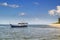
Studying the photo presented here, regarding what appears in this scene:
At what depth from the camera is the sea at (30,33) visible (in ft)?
7.82

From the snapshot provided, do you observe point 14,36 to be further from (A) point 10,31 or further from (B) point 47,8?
(B) point 47,8

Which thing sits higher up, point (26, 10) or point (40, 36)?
point (26, 10)

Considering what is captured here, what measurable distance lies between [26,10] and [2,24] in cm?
47

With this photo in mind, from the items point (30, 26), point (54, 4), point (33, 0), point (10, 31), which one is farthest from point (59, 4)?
point (10, 31)

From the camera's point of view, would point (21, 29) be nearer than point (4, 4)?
No

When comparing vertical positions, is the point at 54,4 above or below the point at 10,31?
above

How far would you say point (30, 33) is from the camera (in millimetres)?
2480

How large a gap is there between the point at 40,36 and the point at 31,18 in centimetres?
35

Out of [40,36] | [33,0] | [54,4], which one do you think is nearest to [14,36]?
[40,36]

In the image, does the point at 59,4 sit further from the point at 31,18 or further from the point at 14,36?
the point at 14,36

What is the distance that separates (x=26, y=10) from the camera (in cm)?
243

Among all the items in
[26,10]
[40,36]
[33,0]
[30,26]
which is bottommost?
[40,36]

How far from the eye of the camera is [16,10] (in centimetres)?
243

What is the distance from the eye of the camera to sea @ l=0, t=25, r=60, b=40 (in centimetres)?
238
